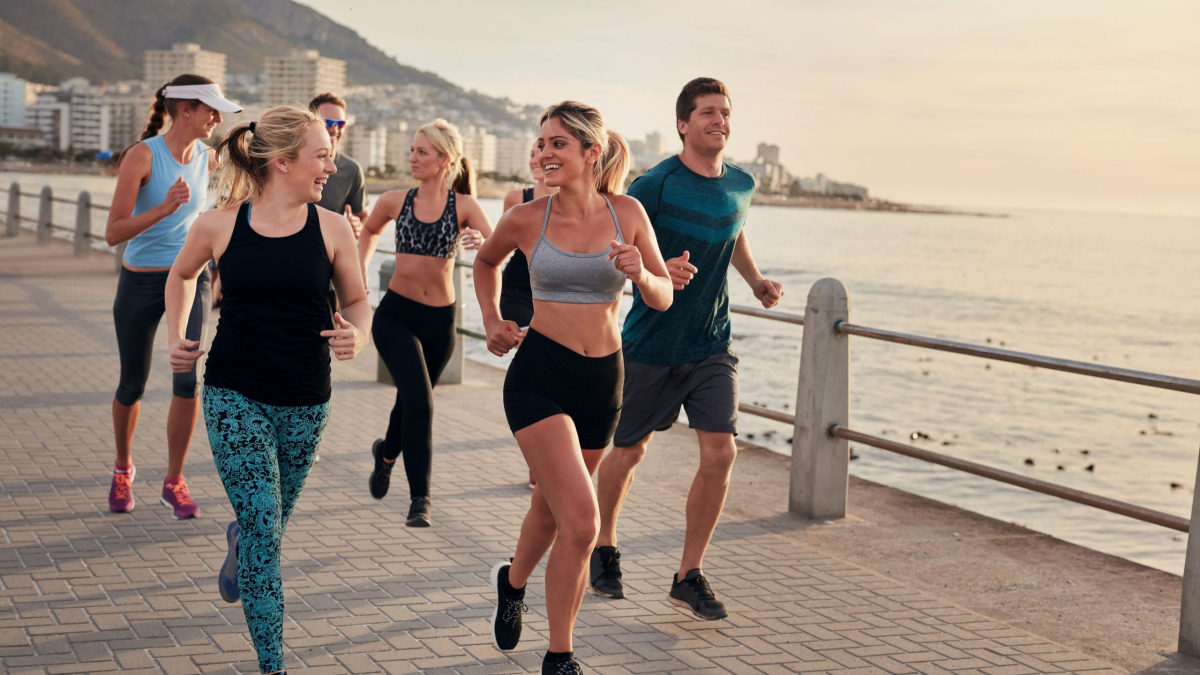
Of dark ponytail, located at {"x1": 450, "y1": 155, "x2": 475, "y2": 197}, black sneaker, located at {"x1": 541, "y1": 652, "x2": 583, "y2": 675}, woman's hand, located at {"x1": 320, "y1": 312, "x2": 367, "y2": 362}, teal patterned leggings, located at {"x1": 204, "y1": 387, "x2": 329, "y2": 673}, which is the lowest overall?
black sneaker, located at {"x1": 541, "y1": 652, "x2": 583, "y2": 675}

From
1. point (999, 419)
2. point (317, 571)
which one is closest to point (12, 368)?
point (317, 571)

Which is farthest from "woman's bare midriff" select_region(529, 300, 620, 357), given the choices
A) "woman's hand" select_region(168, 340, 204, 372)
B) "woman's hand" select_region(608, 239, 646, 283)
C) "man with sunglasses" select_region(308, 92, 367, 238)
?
"man with sunglasses" select_region(308, 92, 367, 238)

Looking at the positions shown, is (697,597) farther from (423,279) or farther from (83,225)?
(83,225)

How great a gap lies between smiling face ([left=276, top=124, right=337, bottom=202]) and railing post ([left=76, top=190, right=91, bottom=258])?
19629 mm

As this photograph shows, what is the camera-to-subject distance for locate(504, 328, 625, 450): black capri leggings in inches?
153

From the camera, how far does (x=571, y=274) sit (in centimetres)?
394

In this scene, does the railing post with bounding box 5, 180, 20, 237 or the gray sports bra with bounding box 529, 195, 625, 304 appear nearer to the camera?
the gray sports bra with bounding box 529, 195, 625, 304

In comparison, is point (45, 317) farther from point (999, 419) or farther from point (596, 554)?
point (999, 419)

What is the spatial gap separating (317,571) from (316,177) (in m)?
2.17

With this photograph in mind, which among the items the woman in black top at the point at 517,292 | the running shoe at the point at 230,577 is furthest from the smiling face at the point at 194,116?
the running shoe at the point at 230,577

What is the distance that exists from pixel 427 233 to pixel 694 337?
2035mm

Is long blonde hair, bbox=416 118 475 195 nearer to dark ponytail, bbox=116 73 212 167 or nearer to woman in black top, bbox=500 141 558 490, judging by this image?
woman in black top, bbox=500 141 558 490

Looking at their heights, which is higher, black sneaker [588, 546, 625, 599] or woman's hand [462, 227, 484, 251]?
woman's hand [462, 227, 484, 251]

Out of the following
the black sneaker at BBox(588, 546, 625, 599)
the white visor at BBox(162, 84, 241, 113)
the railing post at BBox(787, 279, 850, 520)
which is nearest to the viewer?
the black sneaker at BBox(588, 546, 625, 599)
